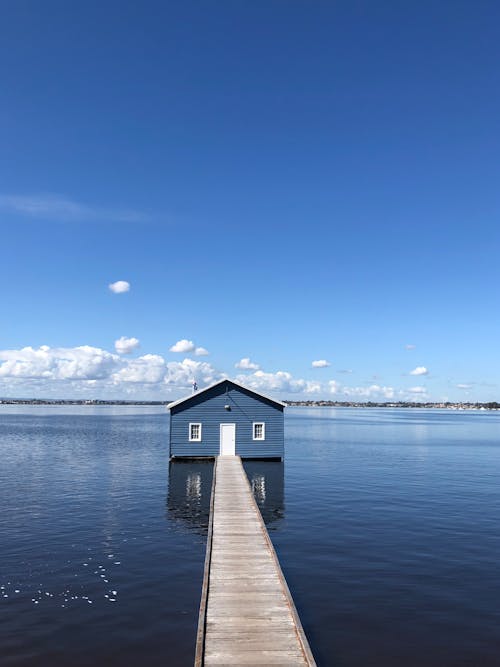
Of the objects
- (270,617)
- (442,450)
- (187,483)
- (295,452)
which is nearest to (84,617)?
(270,617)

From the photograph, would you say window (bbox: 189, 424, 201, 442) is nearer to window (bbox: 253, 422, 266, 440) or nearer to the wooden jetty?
window (bbox: 253, 422, 266, 440)

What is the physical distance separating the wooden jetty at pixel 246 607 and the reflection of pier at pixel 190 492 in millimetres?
6824

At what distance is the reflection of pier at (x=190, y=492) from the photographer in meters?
28.0

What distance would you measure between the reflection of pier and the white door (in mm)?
1757

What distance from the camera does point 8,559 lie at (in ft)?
67.4

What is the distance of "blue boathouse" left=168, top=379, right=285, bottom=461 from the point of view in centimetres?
4362

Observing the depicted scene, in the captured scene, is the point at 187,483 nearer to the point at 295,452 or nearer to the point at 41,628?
the point at 41,628

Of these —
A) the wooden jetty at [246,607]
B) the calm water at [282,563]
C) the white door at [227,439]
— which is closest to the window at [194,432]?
the white door at [227,439]

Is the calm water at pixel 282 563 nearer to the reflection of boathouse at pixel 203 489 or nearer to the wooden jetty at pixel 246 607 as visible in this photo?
the reflection of boathouse at pixel 203 489

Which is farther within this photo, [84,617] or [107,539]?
[107,539]

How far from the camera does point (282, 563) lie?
20359mm

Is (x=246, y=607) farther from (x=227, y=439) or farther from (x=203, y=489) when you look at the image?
(x=227, y=439)

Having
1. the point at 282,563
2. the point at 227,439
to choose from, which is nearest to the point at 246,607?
the point at 282,563

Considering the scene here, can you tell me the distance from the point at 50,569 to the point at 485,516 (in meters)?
23.3
